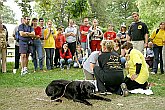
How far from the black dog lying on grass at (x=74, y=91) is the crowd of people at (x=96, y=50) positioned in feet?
2.03

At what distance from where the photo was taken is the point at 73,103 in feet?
18.4

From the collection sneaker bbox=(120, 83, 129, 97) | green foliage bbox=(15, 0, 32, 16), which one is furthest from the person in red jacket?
green foliage bbox=(15, 0, 32, 16)

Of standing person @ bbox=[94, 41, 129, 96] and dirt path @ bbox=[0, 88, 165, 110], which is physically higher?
standing person @ bbox=[94, 41, 129, 96]

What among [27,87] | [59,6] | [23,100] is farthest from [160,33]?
[59,6]

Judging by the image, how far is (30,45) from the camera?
967cm

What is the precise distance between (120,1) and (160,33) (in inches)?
1233

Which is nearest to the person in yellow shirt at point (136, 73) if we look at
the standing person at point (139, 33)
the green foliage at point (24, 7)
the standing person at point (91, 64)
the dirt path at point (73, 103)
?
the dirt path at point (73, 103)

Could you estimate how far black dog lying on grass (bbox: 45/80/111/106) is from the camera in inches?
223

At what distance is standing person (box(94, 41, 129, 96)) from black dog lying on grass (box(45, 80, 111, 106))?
50 centimetres

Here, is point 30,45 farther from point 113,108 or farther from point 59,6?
point 59,6

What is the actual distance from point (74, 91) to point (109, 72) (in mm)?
906

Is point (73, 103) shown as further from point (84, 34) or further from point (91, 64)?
point (84, 34)

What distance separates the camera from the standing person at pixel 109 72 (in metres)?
6.26

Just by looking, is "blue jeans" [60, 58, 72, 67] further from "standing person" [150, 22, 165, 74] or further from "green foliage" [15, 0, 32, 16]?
"green foliage" [15, 0, 32, 16]
